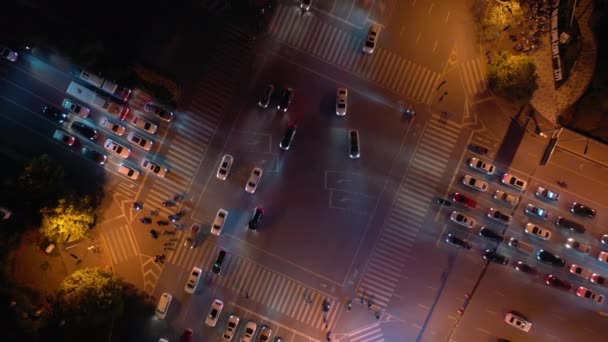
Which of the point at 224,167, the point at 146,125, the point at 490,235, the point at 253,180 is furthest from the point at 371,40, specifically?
the point at 146,125

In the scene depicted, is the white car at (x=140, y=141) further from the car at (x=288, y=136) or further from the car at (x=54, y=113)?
the car at (x=288, y=136)

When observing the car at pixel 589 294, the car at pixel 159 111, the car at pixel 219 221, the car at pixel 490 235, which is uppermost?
the car at pixel 490 235

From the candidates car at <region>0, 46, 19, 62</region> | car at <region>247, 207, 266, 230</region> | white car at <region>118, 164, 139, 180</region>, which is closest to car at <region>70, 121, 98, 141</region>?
white car at <region>118, 164, 139, 180</region>

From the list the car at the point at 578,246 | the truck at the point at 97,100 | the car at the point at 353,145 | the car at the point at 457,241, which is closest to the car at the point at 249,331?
the car at the point at 353,145

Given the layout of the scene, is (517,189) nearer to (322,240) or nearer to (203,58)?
(322,240)

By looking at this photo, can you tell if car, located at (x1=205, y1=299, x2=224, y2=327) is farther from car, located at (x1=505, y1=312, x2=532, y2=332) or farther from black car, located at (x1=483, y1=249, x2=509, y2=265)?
car, located at (x1=505, y1=312, x2=532, y2=332)

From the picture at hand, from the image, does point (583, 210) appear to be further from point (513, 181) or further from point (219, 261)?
point (219, 261)
